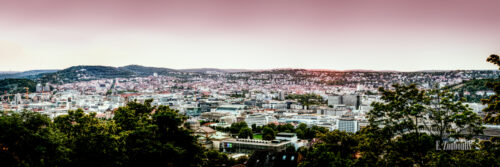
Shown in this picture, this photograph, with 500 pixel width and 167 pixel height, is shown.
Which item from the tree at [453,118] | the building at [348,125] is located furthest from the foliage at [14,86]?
the tree at [453,118]

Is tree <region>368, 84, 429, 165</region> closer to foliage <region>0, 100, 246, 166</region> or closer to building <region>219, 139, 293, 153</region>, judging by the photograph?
foliage <region>0, 100, 246, 166</region>

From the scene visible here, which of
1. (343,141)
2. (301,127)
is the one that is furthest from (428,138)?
(301,127)

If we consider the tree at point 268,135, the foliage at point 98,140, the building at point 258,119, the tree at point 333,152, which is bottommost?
the building at point 258,119

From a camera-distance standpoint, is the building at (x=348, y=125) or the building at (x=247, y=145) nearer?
the building at (x=247, y=145)

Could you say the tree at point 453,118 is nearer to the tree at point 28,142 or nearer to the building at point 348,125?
the tree at point 28,142

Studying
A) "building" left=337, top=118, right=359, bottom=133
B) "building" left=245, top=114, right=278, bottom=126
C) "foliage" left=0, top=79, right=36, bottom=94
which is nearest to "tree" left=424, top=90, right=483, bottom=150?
"building" left=337, top=118, right=359, bottom=133

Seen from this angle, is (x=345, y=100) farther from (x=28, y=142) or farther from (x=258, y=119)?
(x=28, y=142)

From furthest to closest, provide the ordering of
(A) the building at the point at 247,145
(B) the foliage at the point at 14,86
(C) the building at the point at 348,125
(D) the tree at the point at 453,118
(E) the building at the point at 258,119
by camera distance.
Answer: (B) the foliage at the point at 14,86 → (E) the building at the point at 258,119 → (C) the building at the point at 348,125 → (A) the building at the point at 247,145 → (D) the tree at the point at 453,118

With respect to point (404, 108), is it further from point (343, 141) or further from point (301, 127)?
point (301, 127)
